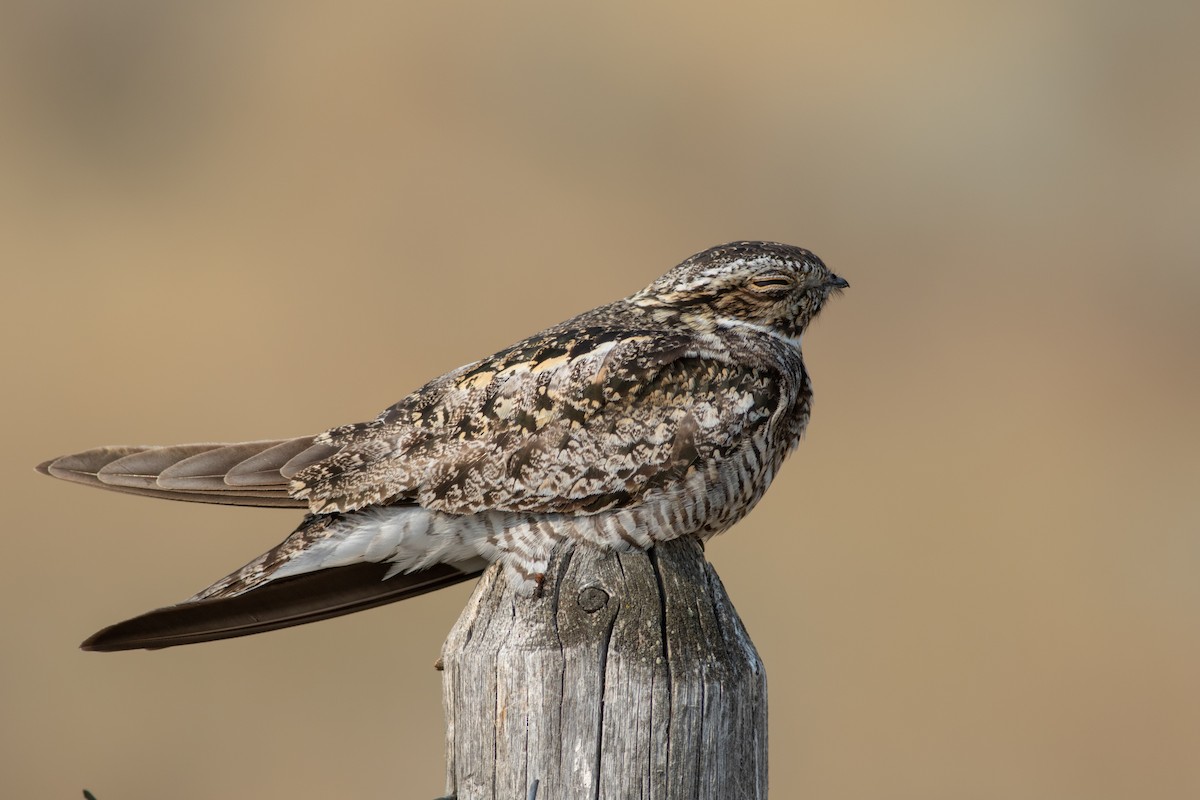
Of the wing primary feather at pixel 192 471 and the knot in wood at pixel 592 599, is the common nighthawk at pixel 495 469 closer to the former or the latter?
the wing primary feather at pixel 192 471

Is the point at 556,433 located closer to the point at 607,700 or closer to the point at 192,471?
the point at 192,471

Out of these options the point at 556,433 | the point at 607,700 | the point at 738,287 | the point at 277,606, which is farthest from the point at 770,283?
the point at 607,700

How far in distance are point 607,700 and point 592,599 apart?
9.3 inches

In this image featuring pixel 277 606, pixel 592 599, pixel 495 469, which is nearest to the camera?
pixel 592 599

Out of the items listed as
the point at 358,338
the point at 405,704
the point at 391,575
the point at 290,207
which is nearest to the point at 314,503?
the point at 391,575

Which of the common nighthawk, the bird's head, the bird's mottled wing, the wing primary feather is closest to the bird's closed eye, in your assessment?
the bird's head

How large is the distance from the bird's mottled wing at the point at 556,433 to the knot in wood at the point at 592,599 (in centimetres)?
84

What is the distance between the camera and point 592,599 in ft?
9.66

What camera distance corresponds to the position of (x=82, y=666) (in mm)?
9445

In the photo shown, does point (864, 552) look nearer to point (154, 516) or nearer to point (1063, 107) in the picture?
point (154, 516)

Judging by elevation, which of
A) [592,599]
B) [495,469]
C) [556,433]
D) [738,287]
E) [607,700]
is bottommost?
[607,700]

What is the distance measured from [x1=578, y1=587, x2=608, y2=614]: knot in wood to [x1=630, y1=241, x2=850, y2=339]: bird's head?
1725mm

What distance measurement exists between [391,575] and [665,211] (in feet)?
37.8

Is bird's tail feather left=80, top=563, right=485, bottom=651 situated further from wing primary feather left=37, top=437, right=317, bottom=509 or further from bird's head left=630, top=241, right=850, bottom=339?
bird's head left=630, top=241, right=850, bottom=339
